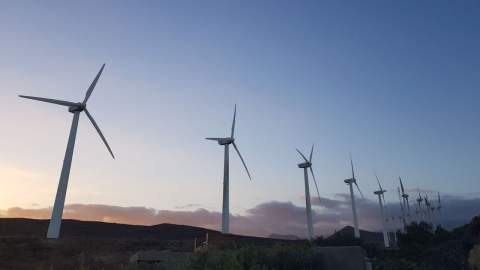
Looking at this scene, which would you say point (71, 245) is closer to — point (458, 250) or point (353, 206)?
point (458, 250)

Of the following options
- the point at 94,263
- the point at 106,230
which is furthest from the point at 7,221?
the point at 94,263

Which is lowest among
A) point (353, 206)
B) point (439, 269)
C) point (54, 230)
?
point (439, 269)

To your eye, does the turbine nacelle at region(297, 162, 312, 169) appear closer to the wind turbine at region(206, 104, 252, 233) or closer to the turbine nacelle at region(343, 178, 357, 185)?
the wind turbine at region(206, 104, 252, 233)

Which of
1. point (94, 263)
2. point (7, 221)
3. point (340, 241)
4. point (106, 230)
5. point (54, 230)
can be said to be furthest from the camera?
point (106, 230)

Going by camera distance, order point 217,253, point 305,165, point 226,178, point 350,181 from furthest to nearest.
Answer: point 350,181
point 305,165
point 226,178
point 217,253

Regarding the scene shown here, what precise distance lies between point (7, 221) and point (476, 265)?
12723cm

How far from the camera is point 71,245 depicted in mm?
61875

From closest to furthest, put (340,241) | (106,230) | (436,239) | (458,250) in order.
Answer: (458,250), (340,241), (436,239), (106,230)

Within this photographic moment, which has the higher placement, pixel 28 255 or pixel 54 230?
pixel 54 230

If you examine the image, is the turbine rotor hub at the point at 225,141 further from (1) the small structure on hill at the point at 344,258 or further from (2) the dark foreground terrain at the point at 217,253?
(1) the small structure on hill at the point at 344,258

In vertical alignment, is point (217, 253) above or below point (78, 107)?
below

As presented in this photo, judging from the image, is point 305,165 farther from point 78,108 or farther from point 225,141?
point 78,108

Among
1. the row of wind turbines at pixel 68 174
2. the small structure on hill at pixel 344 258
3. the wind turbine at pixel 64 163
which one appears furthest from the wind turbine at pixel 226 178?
the small structure on hill at pixel 344 258

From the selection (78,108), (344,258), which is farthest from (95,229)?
(344,258)
